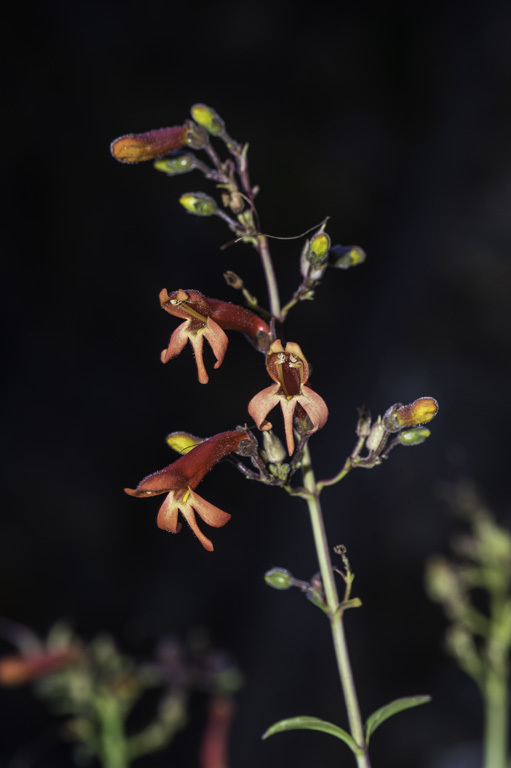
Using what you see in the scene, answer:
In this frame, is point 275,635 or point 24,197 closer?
point 24,197

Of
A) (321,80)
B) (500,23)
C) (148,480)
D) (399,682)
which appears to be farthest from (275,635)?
(500,23)

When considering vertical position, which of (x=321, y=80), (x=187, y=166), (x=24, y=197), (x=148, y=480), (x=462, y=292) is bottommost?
(x=148, y=480)

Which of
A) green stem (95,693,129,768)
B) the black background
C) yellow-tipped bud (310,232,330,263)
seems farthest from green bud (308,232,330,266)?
the black background

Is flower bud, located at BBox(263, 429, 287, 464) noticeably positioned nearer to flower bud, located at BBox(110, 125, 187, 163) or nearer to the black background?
flower bud, located at BBox(110, 125, 187, 163)

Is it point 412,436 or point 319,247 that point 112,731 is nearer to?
point 412,436

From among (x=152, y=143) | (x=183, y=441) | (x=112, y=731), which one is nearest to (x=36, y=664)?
(x=112, y=731)

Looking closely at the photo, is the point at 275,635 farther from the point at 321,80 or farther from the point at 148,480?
the point at 148,480

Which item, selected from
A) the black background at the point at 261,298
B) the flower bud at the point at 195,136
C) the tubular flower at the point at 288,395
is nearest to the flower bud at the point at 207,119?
the flower bud at the point at 195,136
